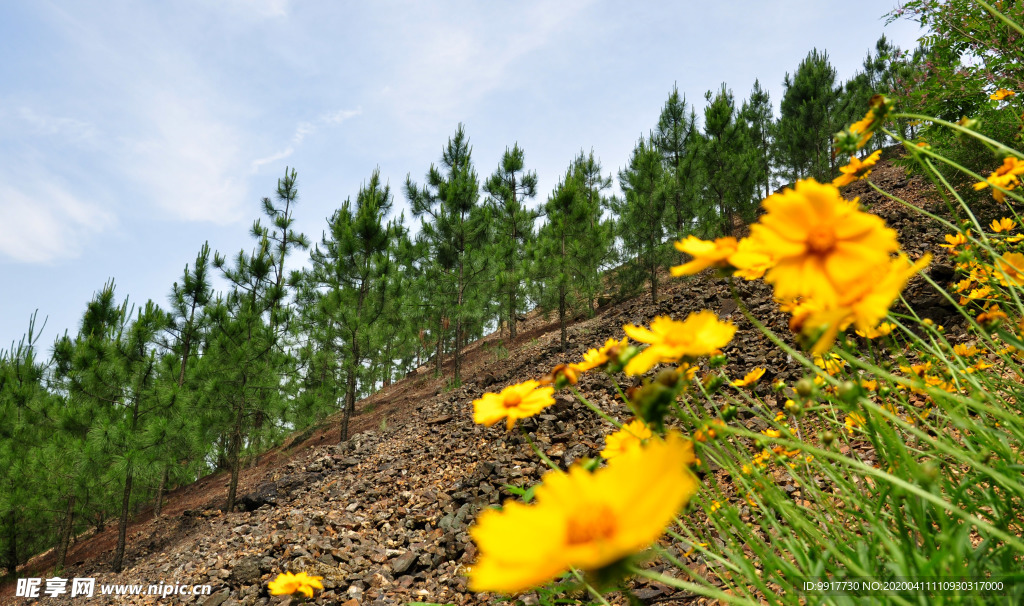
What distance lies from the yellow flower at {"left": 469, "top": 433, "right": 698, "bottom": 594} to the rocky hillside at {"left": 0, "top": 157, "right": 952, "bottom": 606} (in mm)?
921

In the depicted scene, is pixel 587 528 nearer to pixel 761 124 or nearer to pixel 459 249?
pixel 459 249

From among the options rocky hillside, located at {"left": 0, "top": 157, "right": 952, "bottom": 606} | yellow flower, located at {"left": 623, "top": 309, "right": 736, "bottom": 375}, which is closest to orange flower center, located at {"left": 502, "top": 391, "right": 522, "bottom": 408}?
yellow flower, located at {"left": 623, "top": 309, "right": 736, "bottom": 375}

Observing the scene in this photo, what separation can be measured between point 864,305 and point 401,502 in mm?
3594

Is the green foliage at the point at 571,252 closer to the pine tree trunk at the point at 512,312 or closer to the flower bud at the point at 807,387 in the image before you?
the pine tree trunk at the point at 512,312

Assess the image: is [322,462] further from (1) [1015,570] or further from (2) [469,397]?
(1) [1015,570]

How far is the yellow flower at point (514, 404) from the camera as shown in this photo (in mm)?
714

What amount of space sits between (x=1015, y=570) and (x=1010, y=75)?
4172 millimetres

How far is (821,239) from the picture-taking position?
18.9 inches

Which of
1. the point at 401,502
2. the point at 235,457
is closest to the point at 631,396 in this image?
the point at 401,502

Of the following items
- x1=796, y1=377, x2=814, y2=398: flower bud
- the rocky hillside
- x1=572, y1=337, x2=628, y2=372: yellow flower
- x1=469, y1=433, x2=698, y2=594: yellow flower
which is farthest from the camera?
the rocky hillside

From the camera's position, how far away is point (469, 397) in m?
5.84

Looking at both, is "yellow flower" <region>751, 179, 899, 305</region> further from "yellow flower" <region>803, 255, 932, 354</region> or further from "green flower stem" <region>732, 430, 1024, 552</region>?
"green flower stem" <region>732, 430, 1024, 552</region>

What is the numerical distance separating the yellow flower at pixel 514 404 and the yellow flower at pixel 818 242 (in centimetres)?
38

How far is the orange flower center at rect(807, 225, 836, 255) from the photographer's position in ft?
1.57
